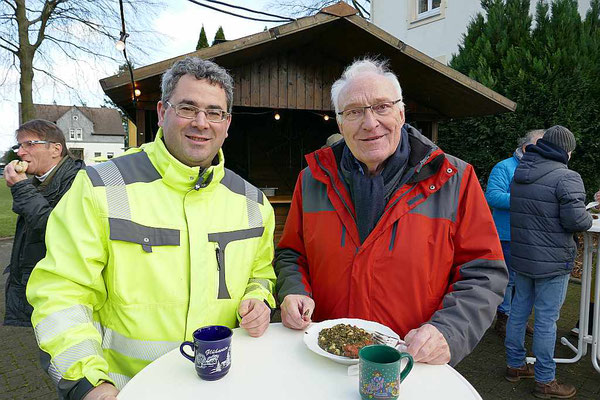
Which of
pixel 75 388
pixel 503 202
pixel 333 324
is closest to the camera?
pixel 75 388

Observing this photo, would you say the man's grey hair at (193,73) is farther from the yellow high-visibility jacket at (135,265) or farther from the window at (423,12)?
the window at (423,12)

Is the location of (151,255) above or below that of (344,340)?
above

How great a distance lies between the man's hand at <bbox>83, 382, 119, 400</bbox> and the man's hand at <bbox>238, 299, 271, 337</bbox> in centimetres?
55

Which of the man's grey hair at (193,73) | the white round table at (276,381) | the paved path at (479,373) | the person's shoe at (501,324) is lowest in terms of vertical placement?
the paved path at (479,373)

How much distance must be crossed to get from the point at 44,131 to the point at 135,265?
7.63ft

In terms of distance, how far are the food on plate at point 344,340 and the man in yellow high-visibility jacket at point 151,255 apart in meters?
0.30

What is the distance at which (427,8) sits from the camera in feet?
44.7

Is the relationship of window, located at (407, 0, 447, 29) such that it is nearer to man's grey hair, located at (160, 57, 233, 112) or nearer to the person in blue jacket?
the person in blue jacket

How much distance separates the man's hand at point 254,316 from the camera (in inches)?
68.4

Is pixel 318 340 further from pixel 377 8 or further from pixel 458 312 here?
pixel 377 8

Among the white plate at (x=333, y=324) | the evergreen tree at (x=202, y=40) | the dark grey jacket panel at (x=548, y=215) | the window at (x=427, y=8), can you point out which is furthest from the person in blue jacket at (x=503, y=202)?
Answer: the evergreen tree at (x=202, y=40)

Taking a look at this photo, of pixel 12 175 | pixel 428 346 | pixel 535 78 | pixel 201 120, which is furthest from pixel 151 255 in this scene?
pixel 535 78

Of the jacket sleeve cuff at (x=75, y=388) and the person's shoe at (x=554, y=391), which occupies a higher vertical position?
the jacket sleeve cuff at (x=75, y=388)

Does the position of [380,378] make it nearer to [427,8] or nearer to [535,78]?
[535,78]
